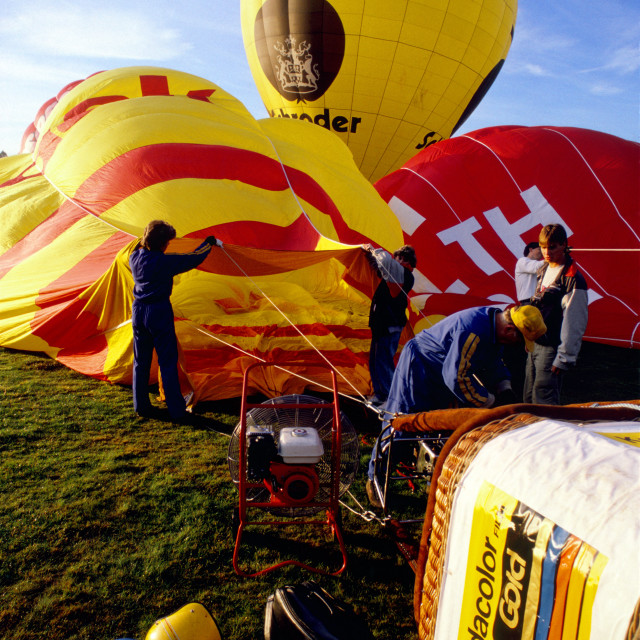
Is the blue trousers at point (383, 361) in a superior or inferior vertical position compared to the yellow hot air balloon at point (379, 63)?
inferior

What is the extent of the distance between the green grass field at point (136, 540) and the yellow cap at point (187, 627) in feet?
1.13

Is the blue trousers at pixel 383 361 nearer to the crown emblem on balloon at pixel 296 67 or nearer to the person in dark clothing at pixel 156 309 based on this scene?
the person in dark clothing at pixel 156 309

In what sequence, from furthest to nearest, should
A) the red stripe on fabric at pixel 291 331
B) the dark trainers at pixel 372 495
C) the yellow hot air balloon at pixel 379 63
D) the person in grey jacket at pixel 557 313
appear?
1. the yellow hot air balloon at pixel 379 63
2. the red stripe on fabric at pixel 291 331
3. the person in grey jacket at pixel 557 313
4. the dark trainers at pixel 372 495

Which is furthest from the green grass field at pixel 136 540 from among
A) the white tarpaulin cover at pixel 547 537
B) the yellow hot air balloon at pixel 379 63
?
the yellow hot air balloon at pixel 379 63

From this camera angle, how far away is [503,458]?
1177 millimetres

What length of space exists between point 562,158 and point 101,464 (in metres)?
6.32

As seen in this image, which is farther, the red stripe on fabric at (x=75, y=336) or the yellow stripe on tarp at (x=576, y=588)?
the red stripe on fabric at (x=75, y=336)

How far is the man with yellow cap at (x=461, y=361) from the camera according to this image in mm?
2434

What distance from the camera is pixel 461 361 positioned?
246 cm

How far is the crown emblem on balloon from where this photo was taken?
899cm

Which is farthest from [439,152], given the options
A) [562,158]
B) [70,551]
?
[70,551]

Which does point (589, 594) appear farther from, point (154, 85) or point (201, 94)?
point (154, 85)

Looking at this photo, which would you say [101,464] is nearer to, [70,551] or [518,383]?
[70,551]

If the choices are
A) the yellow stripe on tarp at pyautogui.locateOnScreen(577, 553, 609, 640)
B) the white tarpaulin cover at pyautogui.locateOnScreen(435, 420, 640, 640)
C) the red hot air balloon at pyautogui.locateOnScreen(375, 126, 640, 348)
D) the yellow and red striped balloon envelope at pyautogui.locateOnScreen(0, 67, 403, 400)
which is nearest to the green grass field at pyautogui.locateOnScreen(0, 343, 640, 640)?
the yellow and red striped balloon envelope at pyautogui.locateOnScreen(0, 67, 403, 400)
